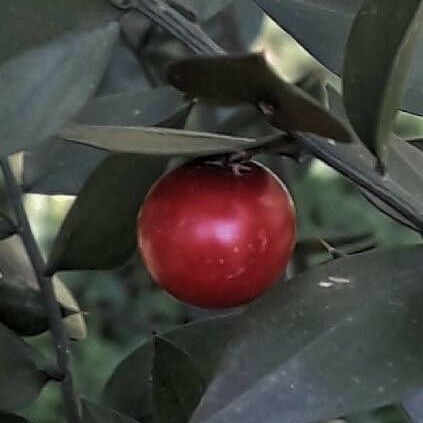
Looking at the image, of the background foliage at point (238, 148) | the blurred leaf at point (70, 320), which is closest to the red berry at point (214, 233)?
the background foliage at point (238, 148)

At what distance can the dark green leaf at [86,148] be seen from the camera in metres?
0.67

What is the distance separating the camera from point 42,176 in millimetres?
749

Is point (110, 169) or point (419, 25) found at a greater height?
point (419, 25)

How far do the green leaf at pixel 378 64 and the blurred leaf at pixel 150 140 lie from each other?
0.06 meters

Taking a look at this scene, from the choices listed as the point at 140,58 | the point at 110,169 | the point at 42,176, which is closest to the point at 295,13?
the point at 110,169

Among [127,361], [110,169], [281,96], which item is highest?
[281,96]

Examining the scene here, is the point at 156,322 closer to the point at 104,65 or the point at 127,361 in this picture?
the point at 127,361

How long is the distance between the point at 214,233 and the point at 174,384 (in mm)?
128

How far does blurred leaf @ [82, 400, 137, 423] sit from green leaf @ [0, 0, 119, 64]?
0.25 meters

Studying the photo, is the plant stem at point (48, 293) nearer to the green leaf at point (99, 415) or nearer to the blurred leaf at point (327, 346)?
the green leaf at point (99, 415)

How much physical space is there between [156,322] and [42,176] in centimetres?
118

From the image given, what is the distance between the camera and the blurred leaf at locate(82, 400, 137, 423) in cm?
65

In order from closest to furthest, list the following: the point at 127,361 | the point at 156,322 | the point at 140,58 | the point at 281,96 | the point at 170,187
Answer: the point at 281,96, the point at 170,187, the point at 127,361, the point at 140,58, the point at 156,322

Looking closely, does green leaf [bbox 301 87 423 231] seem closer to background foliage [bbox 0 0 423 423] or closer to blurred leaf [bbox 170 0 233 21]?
background foliage [bbox 0 0 423 423]
